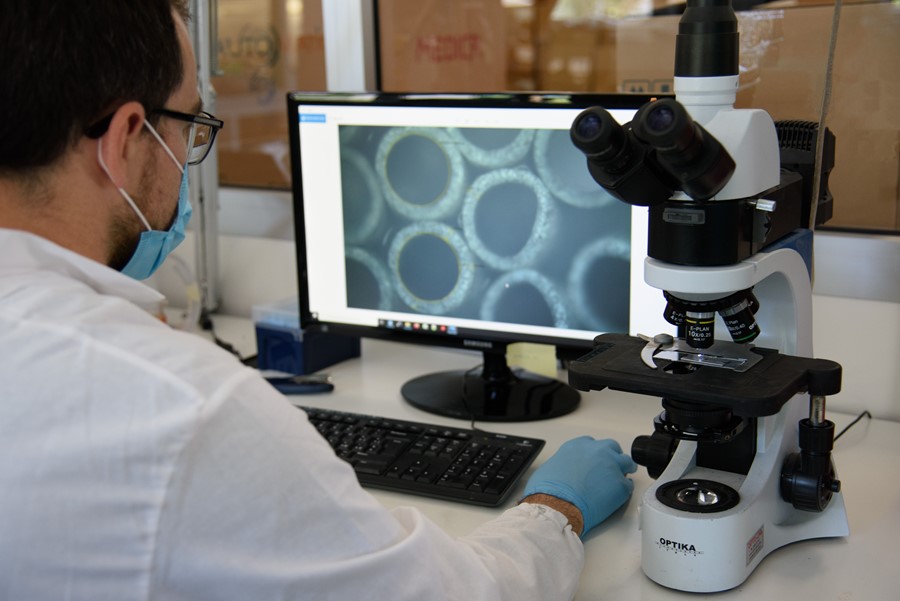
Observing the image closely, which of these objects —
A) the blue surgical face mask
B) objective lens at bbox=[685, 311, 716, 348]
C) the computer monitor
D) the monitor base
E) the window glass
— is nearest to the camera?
the blue surgical face mask

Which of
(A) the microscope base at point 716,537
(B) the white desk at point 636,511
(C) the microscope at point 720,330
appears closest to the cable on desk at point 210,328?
(B) the white desk at point 636,511

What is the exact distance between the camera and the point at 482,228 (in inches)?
58.4

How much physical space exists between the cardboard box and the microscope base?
115 cm

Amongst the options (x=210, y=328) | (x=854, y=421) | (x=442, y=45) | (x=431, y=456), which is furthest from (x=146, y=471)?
(x=442, y=45)

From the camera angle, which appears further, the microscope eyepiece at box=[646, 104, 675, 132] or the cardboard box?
the cardboard box

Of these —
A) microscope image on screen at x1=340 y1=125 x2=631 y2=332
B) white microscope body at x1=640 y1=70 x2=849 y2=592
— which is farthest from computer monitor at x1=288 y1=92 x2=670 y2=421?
white microscope body at x1=640 y1=70 x2=849 y2=592

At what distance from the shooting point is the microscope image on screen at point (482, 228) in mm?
1400

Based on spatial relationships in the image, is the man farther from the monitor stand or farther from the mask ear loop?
the monitor stand

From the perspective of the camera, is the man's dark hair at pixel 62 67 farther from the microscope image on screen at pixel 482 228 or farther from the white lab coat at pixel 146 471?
the microscope image on screen at pixel 482 228

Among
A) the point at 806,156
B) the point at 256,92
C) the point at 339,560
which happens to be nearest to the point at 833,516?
the point at 806,156

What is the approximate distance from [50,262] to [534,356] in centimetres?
85

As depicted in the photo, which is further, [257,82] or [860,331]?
[257,82]

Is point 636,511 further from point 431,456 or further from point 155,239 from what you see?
point 155,239

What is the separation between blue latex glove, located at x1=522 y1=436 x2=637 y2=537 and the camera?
1132mm
